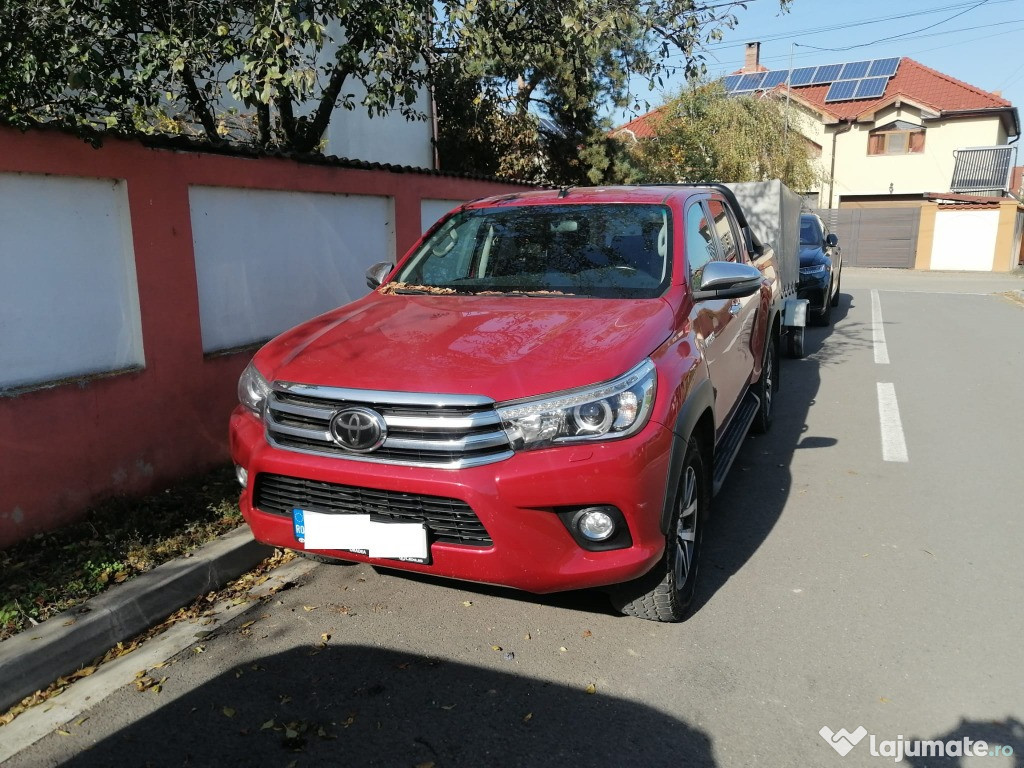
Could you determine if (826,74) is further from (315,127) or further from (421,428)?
(421,428)

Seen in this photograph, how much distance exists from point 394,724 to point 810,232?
11.7m

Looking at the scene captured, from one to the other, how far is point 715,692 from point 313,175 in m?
4.80

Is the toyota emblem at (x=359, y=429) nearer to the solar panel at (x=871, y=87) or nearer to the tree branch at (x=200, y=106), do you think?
the tree branch at (x=200, y=106)

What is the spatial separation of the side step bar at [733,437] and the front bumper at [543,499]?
1061 millimetres

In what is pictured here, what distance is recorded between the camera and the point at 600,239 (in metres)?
4.19

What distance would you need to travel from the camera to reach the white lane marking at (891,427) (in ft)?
19.1

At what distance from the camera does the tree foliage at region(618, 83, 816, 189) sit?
2250 cm

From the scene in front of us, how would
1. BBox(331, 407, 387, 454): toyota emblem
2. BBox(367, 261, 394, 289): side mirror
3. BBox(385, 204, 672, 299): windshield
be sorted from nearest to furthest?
BBox(331, 407, 387, 454): toyota emblem < BBox(385, 204, 672, 299): windshield < BBox(367, 261, 394, 289): side mirror

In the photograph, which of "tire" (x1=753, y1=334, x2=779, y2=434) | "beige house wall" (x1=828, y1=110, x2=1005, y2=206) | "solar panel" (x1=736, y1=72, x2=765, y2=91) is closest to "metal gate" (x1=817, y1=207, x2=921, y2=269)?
"beige house wall" (x1=828, y1=110, x2=1005, y2=206)

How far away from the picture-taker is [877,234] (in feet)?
101

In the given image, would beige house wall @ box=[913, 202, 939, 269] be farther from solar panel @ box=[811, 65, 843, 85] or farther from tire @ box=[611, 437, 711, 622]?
tire @ box=[611, 437, 711, 622]

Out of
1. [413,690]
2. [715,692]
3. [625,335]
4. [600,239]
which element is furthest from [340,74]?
[715,692]

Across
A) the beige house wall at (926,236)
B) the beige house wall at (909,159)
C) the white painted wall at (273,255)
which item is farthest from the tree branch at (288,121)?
the beige house wall at (909,159)

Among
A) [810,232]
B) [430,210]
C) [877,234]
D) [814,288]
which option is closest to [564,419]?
[430,210]
